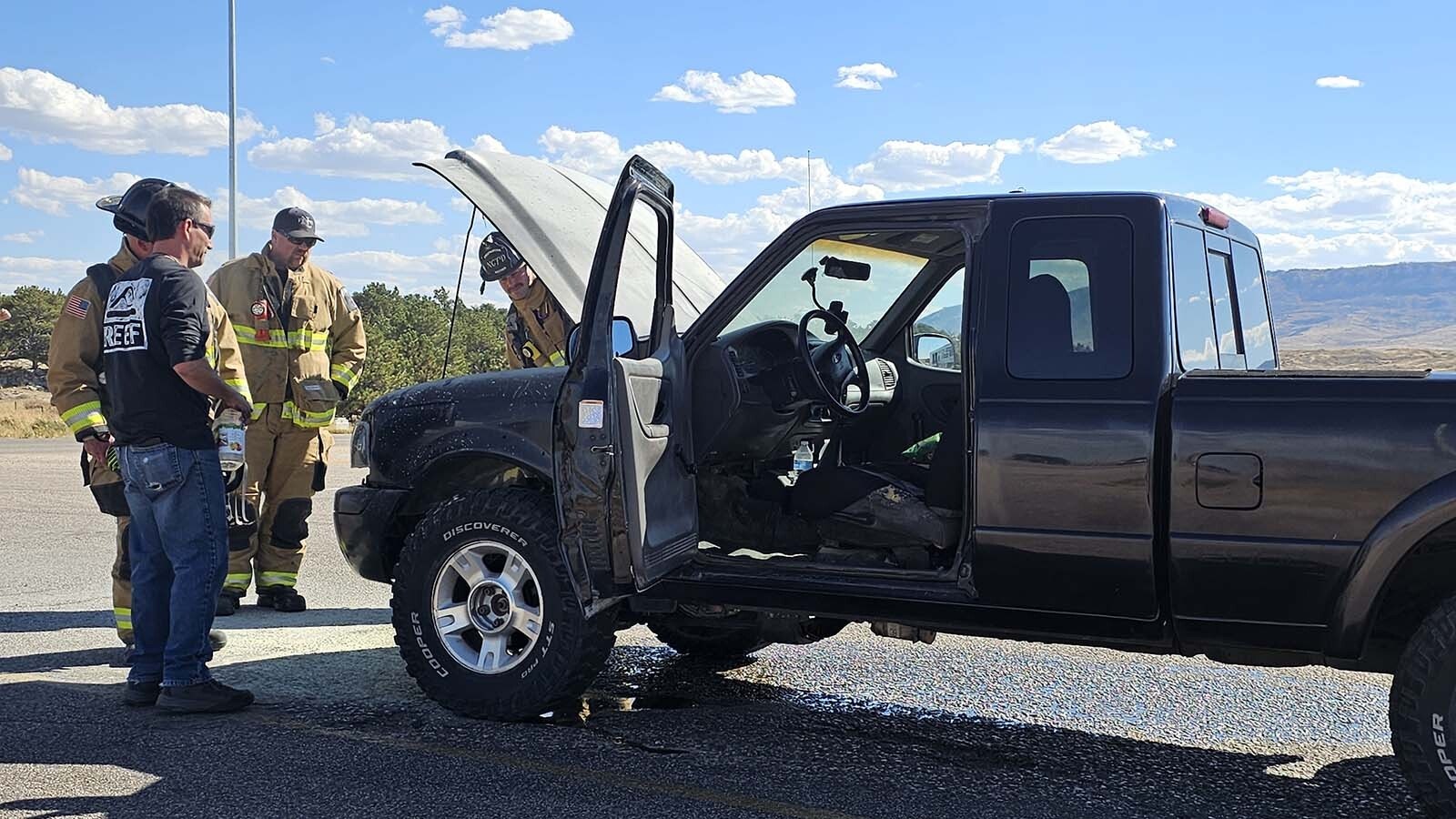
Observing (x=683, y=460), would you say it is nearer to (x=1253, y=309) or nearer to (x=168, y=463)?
(x=168, y=463)

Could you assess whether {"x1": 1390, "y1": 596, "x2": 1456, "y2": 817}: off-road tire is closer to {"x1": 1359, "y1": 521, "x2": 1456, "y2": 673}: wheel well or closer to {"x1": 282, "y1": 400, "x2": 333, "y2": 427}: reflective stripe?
{"x1": 1359, "y1": 521, "x2": 1456, "y2": 673}: wheel well

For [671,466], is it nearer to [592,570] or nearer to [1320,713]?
[592,570]

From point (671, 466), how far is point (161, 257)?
2112mm

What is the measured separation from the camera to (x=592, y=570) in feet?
15.5

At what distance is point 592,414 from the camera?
182 inches

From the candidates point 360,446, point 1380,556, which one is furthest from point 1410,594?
point 360,446

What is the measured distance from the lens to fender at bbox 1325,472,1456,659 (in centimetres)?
367

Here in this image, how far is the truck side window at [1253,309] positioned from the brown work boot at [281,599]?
4867mm

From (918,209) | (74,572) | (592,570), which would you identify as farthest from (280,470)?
(918,209)

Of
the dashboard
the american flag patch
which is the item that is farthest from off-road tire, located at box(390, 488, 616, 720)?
the american flag patch

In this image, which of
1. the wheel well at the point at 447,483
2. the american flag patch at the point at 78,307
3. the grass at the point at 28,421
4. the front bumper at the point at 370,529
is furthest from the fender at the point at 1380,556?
the grass at the point at 28,421

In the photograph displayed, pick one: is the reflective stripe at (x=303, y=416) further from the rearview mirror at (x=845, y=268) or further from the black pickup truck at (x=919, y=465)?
the rearview mirror at (x=845, y=268)

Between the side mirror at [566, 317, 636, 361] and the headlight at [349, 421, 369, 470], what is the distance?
45.3 inches

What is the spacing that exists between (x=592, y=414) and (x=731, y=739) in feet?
4.10
